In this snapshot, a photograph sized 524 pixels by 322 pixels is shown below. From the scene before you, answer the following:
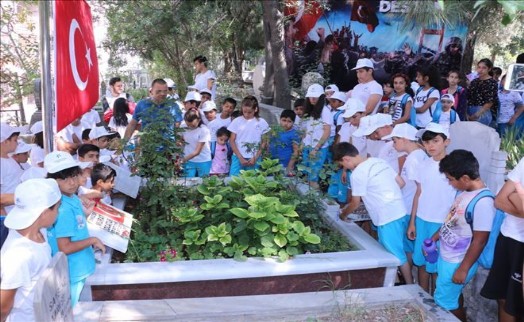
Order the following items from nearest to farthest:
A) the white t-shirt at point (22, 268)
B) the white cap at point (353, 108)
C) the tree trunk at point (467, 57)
Result: 1. the white t-shirt at point (22, 268)
2. the white cap at point (353, 108)
3. the tree trunk at point (467, 57)

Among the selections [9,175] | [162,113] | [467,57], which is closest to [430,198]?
[162,113]

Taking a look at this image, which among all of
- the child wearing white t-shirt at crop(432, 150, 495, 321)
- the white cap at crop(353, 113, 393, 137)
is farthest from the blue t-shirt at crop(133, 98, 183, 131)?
the child wearing white t-shirt at crop(432, 150, 495, 321)

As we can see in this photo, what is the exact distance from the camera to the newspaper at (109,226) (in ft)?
11.9

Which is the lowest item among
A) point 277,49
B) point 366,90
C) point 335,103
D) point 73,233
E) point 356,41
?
point 73,233

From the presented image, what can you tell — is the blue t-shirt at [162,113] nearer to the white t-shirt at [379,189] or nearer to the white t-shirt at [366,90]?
the white t-shirt at [379,189]

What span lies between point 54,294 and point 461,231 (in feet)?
8.57

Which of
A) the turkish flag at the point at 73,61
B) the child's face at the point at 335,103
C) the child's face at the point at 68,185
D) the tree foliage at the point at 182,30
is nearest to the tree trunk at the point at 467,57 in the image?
the tree foliage at the point at 182,30

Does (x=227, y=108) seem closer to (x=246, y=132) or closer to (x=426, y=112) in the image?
(x=246, y=132)

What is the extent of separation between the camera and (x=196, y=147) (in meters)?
5.93

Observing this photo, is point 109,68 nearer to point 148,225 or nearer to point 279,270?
point 148,225

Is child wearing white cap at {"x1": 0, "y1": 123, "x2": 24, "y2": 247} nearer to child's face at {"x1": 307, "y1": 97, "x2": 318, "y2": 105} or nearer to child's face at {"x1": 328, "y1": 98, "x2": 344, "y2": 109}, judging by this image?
child's face at {"x1": 307, "y1": 97, "x2": 318, "y2": 105}

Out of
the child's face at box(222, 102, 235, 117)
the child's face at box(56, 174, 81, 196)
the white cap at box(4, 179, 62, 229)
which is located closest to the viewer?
the white cap at box(4, 179, 62, 229)

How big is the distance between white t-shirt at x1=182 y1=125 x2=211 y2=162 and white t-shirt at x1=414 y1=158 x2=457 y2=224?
→ 2.84m

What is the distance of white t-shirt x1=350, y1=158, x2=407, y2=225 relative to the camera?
391cm
